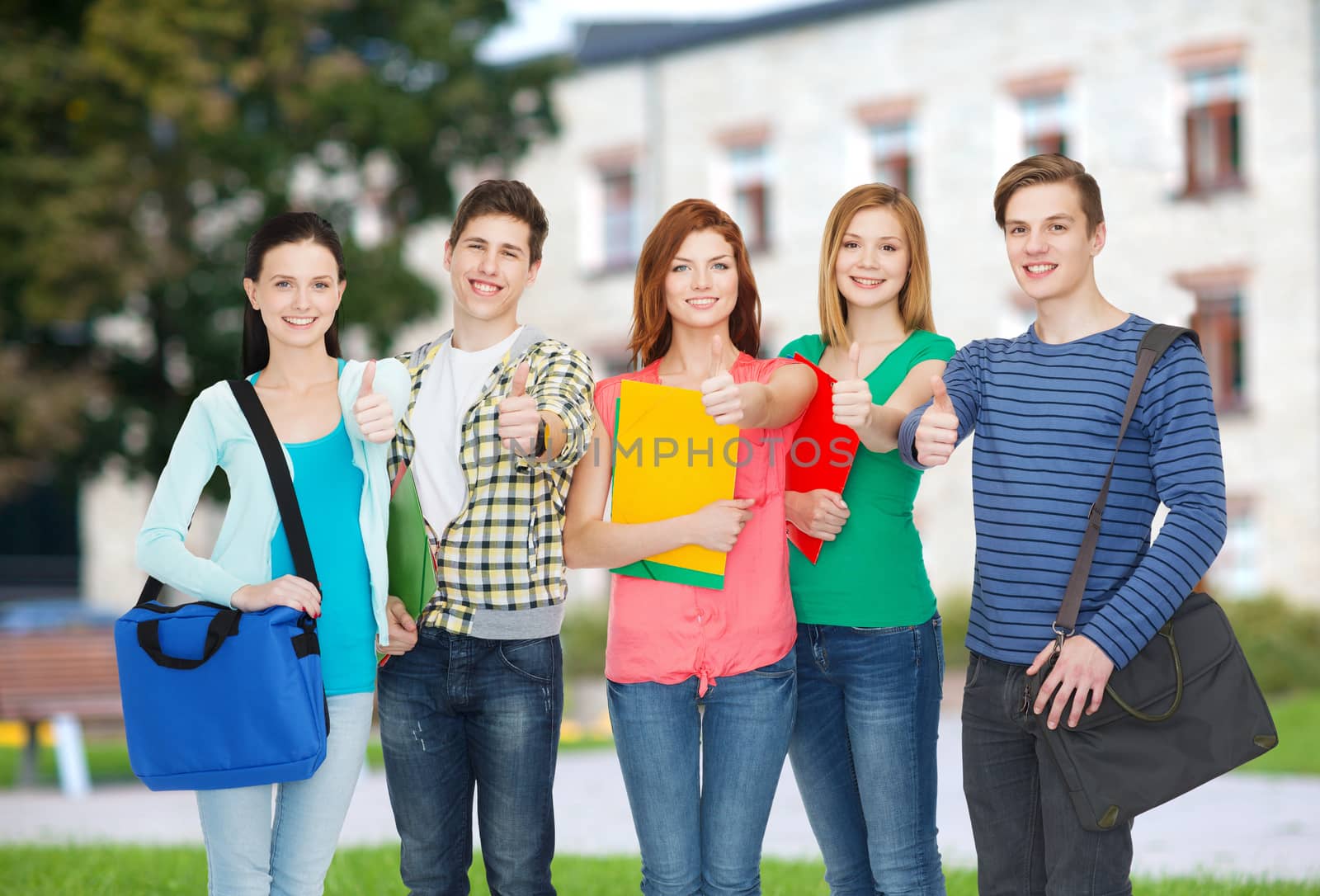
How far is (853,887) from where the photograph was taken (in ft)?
12.0

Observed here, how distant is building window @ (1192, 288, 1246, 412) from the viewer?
19.0m

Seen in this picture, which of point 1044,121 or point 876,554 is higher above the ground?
point 1044,121

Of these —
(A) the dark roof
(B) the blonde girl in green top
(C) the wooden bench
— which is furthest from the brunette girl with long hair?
(A) the dark roof

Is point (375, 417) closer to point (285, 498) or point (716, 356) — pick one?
point (285, 498)

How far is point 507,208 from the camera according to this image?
3.66 m

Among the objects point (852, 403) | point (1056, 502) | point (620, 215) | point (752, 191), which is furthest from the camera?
point (620, 215)

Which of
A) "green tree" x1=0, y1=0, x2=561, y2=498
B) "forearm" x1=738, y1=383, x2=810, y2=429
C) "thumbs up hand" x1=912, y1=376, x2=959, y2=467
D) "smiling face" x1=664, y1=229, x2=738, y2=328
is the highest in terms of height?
"green tree" x1=0, y1=0, x2=561, y2=498

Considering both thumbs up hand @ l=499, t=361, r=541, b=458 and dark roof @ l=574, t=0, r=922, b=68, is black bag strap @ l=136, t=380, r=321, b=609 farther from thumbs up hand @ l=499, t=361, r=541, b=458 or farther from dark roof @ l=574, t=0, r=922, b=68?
dark roof @ l=574, t=0, r=922, b=68

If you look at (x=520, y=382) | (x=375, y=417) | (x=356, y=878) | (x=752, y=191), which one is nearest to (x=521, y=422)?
(x=520, y=382)

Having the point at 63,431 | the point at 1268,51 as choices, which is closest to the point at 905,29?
the point at 1268,51

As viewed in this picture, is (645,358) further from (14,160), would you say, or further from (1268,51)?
(1268,51)

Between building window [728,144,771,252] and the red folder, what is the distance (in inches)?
751

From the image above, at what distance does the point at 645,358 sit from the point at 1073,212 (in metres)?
1.11

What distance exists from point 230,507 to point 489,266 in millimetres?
836
